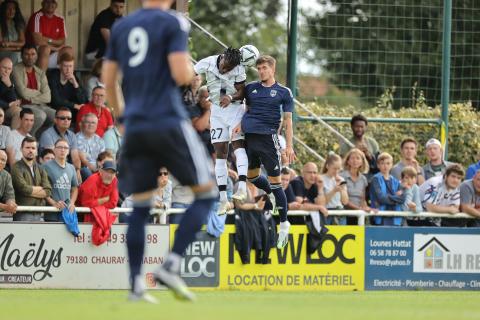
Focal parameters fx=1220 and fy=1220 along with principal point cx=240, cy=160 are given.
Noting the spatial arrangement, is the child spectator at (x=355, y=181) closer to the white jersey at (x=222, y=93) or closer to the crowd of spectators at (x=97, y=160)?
the crowd of spectators at (x=97, y=160)

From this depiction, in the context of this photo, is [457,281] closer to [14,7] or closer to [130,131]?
[14,7]

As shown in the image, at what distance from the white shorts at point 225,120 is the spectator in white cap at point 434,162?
519 cm

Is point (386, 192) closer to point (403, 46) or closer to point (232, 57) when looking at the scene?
point (232, 57)

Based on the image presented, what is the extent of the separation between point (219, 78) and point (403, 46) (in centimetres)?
984

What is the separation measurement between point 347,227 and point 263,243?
1555mm

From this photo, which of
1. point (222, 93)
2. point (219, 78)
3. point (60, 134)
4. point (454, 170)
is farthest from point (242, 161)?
point (454, 170)

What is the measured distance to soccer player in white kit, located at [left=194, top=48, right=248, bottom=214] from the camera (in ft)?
53.3

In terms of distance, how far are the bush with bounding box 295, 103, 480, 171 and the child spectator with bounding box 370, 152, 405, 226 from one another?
3213 millimetres

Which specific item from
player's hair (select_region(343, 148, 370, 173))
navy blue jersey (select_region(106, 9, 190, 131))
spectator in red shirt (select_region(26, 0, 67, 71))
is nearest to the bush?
player's hair (select_region(343, 148, 370, 173))

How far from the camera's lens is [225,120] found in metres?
16.4

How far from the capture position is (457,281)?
2000 cm

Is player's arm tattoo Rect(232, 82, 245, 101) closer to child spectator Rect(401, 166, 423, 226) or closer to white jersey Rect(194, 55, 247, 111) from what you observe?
white jersey Rect(194, 55, 247, 111)

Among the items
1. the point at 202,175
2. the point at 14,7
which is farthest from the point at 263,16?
the point at 202,175

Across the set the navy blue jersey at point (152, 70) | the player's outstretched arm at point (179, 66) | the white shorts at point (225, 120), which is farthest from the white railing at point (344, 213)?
the player's outstretched arm at point (179, 66)
